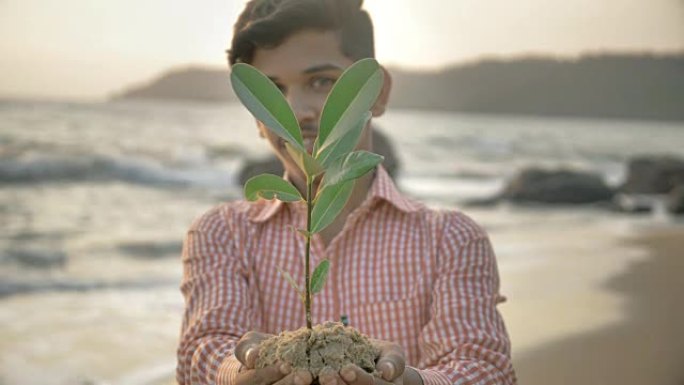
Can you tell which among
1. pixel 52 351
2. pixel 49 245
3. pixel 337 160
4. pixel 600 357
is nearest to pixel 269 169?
pixel 49 245

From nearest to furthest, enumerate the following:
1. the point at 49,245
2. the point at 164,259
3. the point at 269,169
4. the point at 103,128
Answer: the point at 164,259
the point at 49,245
the point at 269,169
the point at 103,128

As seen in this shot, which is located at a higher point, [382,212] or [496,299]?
[382,212]

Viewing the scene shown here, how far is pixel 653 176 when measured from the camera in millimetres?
12719

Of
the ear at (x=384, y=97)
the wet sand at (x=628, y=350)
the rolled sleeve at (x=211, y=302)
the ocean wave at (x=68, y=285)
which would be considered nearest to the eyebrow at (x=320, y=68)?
the ear at (x=384, y=97)

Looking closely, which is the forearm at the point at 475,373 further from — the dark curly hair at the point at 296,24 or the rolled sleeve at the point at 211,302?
the dark curly hair at the point at 296,24

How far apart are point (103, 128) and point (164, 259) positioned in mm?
8611

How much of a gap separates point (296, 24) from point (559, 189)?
9.98m

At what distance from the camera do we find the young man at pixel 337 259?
68.4 inches

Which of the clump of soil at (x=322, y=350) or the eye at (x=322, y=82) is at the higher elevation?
the eye at (x=322, y=82)

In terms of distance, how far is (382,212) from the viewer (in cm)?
193

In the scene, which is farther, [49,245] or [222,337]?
[49,245]

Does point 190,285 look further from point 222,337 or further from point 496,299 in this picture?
point 496,299

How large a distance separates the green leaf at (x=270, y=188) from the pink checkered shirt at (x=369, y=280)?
1.72 ft

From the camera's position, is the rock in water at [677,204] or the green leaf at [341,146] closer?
the green leaf at [341,146]
